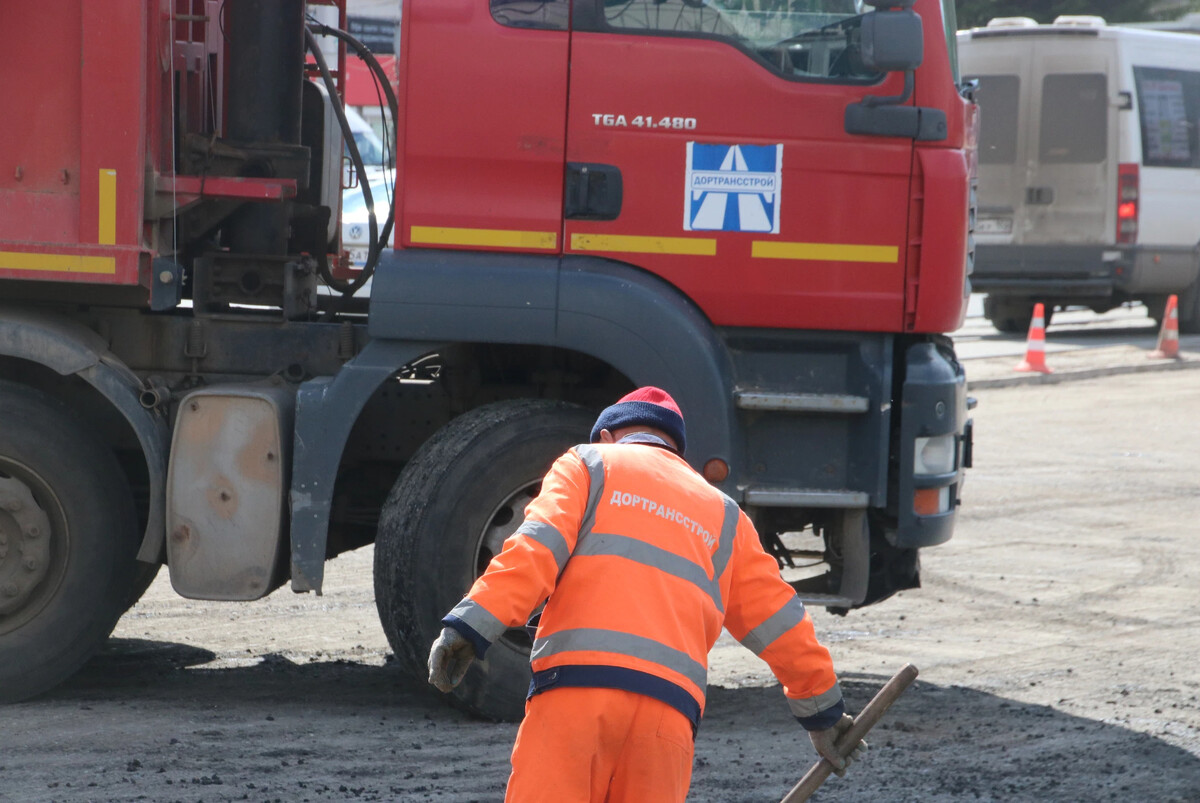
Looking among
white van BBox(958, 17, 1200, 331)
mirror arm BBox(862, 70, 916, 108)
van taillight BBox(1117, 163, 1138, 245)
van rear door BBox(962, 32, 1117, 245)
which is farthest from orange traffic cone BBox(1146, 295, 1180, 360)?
mirror arm BBox(862, 70, 916, 108)

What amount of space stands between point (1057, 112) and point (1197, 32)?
6669 mm

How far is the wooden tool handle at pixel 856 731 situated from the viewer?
3541 millimetres

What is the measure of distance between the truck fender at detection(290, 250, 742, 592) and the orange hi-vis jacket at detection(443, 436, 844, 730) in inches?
65.7

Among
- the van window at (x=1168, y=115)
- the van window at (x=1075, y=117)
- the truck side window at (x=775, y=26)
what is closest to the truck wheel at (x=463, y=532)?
the truck side window at (x=775, y=26)

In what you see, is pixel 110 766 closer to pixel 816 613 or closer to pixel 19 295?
pixel 19 295

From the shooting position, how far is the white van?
16.1 meters

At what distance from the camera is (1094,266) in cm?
1609

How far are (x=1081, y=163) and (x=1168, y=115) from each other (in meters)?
1.22

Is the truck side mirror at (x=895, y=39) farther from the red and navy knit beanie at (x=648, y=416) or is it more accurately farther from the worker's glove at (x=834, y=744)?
the worker's glove at (x=834, y=744)

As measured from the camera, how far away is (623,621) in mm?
3332

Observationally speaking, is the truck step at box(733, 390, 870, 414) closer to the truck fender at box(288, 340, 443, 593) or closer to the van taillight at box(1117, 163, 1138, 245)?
the truck fender at box(288, 340, 443, 593)

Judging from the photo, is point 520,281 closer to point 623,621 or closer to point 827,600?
point 827,600

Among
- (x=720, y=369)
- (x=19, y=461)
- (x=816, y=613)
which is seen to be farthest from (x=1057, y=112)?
(x=19, y=461)

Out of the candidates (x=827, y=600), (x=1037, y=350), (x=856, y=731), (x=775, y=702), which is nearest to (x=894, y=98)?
(x=827, y=600)
